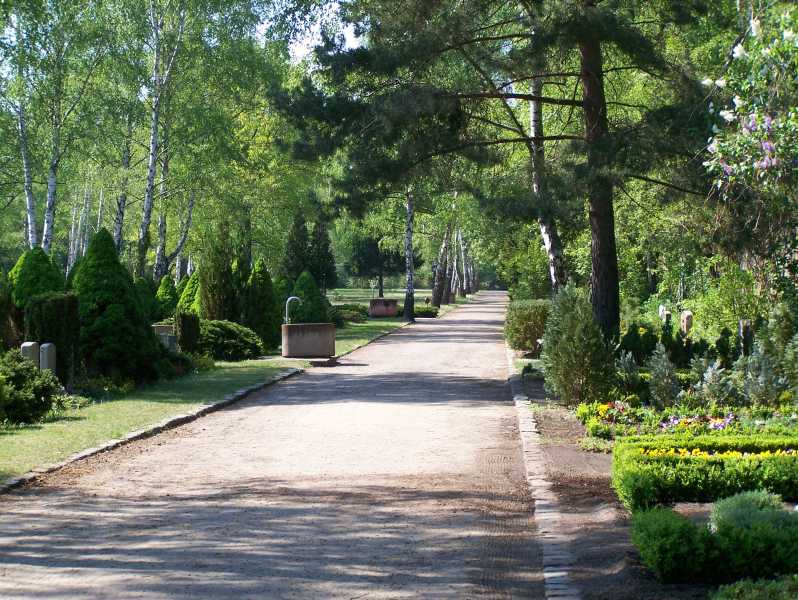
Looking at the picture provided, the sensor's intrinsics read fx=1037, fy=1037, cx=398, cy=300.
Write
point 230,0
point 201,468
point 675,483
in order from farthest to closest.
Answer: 1. point 230,0
2. point 201,468
3. point 675,483

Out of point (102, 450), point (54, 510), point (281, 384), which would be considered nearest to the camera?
point (54, 510)

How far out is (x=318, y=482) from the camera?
9258mm

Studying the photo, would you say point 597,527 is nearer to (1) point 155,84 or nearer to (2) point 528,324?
(2) point 528,324

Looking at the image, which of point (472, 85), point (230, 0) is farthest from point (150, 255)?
point (472, 85)

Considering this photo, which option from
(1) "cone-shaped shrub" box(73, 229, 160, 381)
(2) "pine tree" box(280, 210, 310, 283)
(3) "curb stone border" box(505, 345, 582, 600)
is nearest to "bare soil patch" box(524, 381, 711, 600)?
(3) "curb stone border" box(505, 345, 582, 600)

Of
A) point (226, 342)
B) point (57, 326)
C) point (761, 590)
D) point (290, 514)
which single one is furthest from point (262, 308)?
point (761, 590)

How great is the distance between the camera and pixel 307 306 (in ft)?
111

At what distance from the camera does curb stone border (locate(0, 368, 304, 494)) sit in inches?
360

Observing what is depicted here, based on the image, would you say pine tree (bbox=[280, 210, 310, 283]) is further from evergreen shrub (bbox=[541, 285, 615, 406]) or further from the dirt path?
evergreen shrub (bbox=[541, 285, 615, 406])

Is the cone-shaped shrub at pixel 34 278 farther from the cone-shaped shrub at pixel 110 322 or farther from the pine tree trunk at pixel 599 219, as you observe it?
the pine tree trunk at pixel 599 219

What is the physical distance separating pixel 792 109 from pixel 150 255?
61.6 m

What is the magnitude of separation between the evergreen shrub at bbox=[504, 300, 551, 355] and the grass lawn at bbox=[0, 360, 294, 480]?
8986mm

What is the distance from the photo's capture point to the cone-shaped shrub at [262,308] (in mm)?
27891

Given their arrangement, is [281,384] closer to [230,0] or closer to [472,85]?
[472,85]
